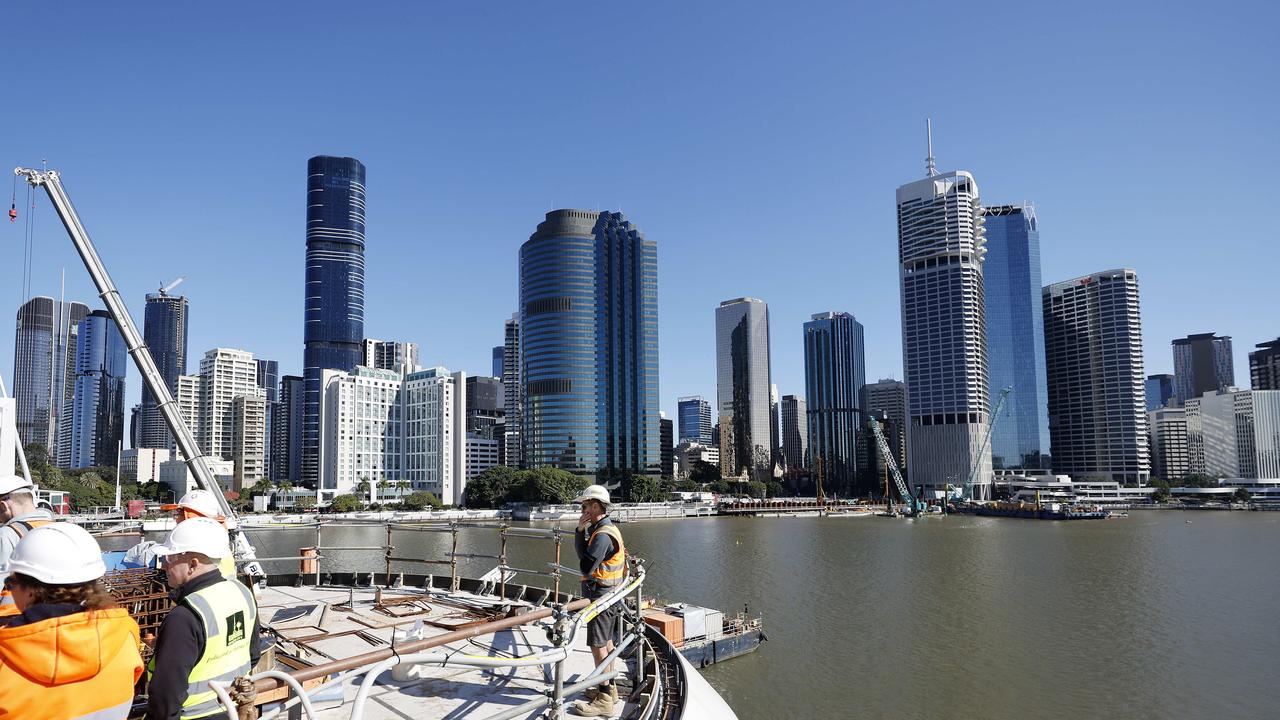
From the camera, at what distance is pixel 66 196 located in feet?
93.5

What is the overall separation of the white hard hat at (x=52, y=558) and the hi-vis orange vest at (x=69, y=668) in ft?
0.62

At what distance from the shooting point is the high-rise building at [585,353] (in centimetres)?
17100

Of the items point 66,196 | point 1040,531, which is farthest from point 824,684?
point 1040,531

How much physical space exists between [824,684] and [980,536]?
249ft

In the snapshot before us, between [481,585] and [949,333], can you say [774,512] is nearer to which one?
[949,333]

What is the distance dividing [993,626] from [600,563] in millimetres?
34969

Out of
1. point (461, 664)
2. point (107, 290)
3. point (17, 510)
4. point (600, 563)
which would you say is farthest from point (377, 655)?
point (107, 290)

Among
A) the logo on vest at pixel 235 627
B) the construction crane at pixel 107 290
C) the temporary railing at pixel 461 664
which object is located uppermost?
the construction crane at pixel 107 290

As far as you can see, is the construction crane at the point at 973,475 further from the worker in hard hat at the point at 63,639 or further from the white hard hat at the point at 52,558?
the white hard hat at the point at 52,558

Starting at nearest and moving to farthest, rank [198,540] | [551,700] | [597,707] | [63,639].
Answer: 1. [63,639]
2. [198,540]
3. [551,700]
4. [597,707]

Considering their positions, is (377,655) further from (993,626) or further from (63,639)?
(993,626)

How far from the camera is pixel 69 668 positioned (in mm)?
3236

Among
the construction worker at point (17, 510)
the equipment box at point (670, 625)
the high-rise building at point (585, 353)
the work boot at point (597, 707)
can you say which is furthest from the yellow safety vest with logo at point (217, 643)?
the high-rise building at point (585, 353)

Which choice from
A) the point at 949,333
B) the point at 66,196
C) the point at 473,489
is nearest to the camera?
the point at 66,196
